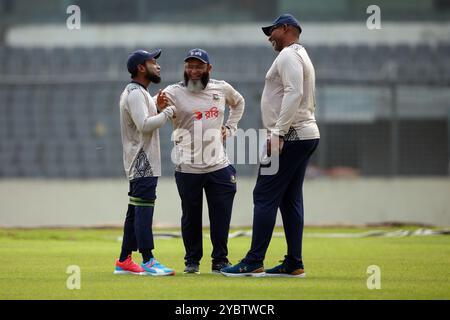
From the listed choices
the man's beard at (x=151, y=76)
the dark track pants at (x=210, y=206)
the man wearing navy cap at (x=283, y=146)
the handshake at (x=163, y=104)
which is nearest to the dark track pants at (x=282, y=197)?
the man wearing navy cap at (x=283, y=146)

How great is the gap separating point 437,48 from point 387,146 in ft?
18.3

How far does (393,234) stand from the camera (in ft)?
41.0

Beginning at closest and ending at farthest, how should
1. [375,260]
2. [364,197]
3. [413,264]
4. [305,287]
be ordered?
1. [305,287]
2. [413,264]
3. [375,260]
4. [364,197]

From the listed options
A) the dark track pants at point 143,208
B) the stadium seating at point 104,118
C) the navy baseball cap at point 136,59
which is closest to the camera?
the dark track pants at point 143,208

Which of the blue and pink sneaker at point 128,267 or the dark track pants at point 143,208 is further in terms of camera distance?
the blue and pink sneaker at point 128,267

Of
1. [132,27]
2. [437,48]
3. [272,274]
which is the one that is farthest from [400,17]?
[272,274]

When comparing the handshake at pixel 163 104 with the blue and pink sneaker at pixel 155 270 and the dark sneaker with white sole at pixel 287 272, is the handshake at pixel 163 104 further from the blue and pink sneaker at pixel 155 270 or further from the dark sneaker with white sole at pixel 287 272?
the dark sneaker with white sole at pixel 287 272

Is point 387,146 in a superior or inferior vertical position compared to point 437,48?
inferior

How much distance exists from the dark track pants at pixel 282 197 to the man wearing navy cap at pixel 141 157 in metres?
0.69

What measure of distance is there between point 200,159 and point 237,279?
1.05 meters

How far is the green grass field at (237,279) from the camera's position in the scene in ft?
19.7

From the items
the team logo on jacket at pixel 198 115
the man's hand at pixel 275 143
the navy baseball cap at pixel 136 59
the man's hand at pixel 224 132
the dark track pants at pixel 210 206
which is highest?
the navy baseball cap at pixel 136 59

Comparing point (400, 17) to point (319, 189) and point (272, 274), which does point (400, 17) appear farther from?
point (272, 274)

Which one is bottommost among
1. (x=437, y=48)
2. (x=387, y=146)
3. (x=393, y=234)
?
(x=393, y=234)
